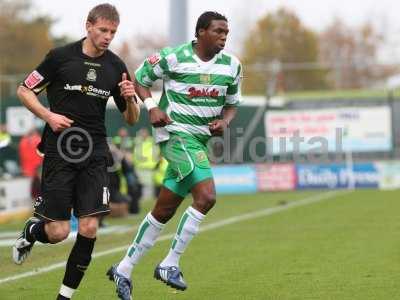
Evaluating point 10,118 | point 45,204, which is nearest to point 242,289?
point 45,204

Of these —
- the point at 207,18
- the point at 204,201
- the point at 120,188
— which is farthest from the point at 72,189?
the point at 120,188

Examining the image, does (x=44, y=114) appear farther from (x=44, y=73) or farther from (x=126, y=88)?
(x=126, y=88)

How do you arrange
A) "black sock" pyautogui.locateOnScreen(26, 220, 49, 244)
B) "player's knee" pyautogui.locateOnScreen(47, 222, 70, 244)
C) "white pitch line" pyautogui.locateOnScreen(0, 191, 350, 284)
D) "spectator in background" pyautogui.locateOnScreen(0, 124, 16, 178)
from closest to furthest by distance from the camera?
"player's knee" pyautogui.locateOnScreen(47, 222, 70, 244) → "black sock" pyautogui.locateOnScreen(26, 220, 49, 244) → "white pitch line" pyautogui.locateOnScreen(0, 191, 350, 284) → "spectator in background" pyautogui.locateOnScreen(0, 124, 16, 178)

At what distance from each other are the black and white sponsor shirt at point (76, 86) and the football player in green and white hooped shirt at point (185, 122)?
0.60 m

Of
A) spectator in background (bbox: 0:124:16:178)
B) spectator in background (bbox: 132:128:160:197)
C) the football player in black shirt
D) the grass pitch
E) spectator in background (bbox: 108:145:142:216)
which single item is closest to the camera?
the football player in black shirt

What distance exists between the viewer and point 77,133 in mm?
7395

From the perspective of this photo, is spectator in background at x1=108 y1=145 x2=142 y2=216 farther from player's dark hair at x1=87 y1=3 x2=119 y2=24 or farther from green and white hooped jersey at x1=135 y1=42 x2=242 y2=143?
player's dark hair at x1=87 y1=3 x2=119 y2=24

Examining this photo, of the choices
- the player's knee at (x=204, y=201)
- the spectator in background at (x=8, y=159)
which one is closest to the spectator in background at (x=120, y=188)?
the spectator in background at (x=8, y=159)

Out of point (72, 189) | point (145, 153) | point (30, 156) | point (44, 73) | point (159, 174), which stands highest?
point (44, 73)

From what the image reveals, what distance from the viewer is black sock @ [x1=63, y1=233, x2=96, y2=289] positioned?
7223 mm

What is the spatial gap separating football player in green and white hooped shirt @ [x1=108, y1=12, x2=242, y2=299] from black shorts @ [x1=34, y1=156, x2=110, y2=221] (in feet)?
2.39

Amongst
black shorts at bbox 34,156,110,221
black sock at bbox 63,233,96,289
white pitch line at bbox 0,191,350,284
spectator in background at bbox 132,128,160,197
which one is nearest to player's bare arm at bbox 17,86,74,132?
black shorts at bbox 34,156,110,221

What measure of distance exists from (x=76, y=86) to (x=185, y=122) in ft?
3.53

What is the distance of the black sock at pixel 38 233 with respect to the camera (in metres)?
7.60
